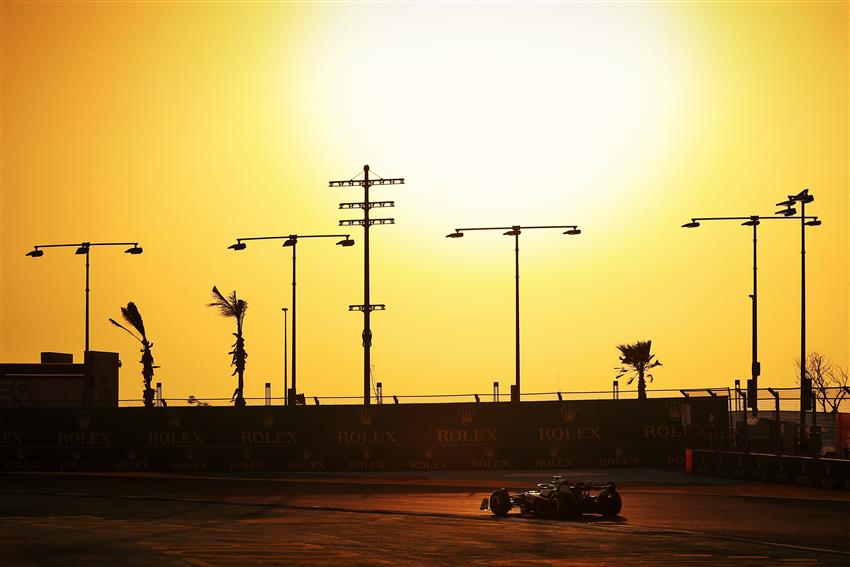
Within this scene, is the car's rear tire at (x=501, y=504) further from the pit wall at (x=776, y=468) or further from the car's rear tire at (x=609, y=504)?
the pit wall at (x=776, y=468)

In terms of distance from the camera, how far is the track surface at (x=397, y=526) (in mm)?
23438

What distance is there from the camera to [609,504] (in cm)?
3092

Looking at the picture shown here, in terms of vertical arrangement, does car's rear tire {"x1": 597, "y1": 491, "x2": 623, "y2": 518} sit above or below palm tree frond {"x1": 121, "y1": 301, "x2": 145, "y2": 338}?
below

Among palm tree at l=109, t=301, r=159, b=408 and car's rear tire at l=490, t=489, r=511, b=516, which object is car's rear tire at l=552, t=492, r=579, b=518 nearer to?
car's rear tire at l=490, t=489, r=511, b=516

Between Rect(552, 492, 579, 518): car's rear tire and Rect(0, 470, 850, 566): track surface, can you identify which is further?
Rect(552, 492, 579, 518): car's rear tire

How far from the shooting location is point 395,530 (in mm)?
28391

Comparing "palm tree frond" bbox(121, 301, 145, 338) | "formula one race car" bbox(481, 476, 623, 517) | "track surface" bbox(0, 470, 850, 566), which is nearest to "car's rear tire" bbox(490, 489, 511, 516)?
"formula one race car" bbox(481, 476, 623, 517)

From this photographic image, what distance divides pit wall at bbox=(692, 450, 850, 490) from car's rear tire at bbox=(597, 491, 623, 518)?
10.5 meters

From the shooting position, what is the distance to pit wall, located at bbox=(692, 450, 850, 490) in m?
38.8

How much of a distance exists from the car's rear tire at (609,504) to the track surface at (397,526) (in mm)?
258

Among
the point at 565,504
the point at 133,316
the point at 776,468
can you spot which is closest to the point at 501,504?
the point at 565,504

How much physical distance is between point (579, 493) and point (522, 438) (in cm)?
1995

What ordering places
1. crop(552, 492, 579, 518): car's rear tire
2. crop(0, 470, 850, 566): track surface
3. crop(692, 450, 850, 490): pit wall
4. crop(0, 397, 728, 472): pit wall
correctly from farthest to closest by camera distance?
crop(0, 397, 728, 472): pit wall, crop(692, 450, 850, 490): pit wall, crop(552, 492, 579, 518): car's rear tire, crop(0, 470, 850, 566): track surface

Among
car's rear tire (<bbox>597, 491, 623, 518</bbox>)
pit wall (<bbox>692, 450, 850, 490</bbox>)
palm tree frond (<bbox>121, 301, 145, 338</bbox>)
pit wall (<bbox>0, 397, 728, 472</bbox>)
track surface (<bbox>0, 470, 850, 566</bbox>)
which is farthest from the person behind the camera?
palm tree frond (<bbox>121, 301, 145, 338</bbox>)
